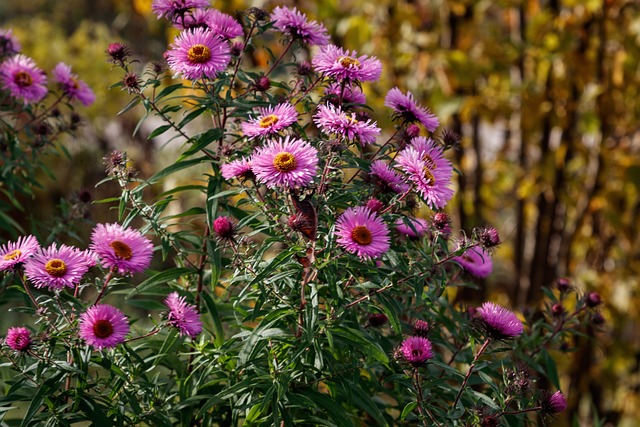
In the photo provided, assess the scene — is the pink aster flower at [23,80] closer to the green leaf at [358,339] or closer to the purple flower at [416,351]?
the green leaf at [358,339]

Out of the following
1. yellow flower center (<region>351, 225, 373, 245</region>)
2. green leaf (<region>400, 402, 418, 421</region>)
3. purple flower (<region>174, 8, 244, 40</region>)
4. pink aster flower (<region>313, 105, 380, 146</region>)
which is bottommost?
green leaf (<region>400, 402, 418, 421</region>)

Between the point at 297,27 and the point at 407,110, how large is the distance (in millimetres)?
249

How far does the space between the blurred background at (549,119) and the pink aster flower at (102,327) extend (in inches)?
64.1

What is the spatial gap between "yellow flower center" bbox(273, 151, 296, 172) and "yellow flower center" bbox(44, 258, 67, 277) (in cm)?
35

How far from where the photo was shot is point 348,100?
1.31 metres

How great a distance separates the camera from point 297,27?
52.5 inches

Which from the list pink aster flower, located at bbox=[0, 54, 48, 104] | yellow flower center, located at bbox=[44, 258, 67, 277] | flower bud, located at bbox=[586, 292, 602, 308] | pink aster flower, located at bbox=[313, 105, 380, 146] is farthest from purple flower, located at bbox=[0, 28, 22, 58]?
flower bud, located at bbox=[586, 292, 602, 308]

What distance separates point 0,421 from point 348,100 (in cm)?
78

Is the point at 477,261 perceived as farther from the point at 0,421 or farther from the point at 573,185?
the point at 573,185

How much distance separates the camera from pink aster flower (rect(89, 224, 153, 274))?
1117 millimetres

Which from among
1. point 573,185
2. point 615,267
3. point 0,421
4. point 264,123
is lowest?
point 0,421

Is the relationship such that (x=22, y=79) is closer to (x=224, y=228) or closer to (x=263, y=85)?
(x=263, y=85)

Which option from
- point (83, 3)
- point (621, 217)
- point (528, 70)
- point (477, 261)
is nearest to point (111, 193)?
point (528, 70)

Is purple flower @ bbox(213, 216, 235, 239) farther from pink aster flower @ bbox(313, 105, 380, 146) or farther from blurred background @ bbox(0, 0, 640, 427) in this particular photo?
blurred background @ bbox(0, 0, 640, 427)
